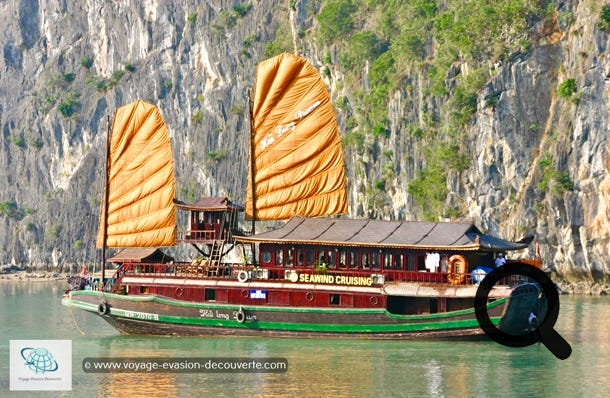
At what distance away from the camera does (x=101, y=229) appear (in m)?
40.8

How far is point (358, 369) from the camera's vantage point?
30234mm

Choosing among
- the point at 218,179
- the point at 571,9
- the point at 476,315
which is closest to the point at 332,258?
the point at 476,315

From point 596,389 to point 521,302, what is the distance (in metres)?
6.08

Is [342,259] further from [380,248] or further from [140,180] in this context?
[140,180]

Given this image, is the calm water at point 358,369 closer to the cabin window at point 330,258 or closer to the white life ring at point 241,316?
the white life ring at point 241,316

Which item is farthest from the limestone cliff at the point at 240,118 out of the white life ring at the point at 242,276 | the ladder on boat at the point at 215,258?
the white life ring at the point at 242,276

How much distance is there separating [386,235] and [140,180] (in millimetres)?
9260

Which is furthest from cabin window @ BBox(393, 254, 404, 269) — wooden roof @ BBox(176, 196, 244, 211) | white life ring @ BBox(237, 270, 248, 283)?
wooden roof @ BBox(176, 196, 244, 211)

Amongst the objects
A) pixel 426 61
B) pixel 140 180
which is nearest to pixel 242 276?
pixel 140 180

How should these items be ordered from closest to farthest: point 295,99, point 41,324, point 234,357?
point 234,357
point 295,99
point 41,324

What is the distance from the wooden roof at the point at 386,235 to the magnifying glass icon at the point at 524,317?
784 mm

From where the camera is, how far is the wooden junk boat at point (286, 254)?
34.6 meters

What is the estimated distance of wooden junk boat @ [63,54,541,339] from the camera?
34625 millimetres

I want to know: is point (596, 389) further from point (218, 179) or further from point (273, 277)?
point (218, 179)
